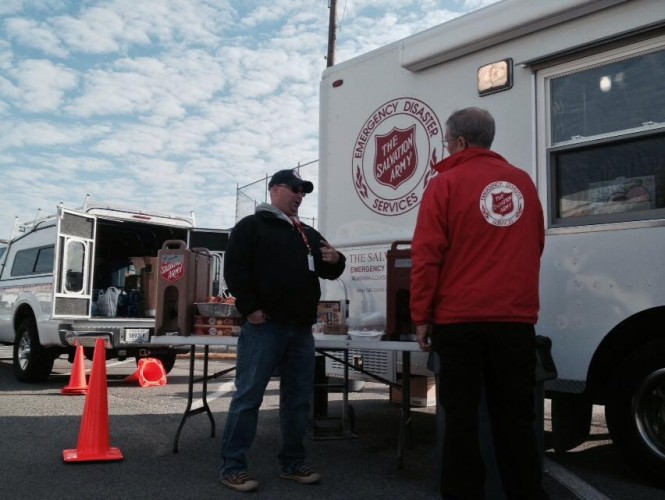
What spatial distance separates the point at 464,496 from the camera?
2.83 m

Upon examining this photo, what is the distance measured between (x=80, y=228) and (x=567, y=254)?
690 centimetres

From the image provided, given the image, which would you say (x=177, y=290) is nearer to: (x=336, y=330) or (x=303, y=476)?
(x=336, y=330)

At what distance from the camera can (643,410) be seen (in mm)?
3715


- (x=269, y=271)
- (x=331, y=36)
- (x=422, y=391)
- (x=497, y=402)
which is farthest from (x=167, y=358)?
(x=331, y=36)

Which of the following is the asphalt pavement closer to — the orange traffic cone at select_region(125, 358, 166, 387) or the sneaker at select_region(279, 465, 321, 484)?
the sneaker at select_region(279, 465, 321, 484)

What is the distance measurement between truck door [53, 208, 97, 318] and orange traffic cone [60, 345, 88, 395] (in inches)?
27.2

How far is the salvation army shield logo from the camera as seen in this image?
4855mm

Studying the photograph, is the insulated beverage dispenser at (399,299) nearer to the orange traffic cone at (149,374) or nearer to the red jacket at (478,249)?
the red jacket at (478,249)

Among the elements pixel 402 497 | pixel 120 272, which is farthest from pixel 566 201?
pixel 120 272

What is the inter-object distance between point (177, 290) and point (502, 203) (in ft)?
8.37

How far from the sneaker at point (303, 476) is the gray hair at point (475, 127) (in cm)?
207

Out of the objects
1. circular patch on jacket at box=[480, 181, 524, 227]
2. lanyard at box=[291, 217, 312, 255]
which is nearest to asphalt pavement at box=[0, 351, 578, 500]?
lanyard at box=[291, 217, 312, 255]

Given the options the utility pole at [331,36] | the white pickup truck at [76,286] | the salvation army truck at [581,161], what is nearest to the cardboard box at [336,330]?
the salvation army truck at [581,161]

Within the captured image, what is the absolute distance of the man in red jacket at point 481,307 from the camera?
2852mm
